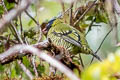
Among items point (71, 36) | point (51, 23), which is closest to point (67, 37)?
point (71, 36)

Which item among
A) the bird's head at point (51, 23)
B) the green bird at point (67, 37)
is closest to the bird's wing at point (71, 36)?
the green bird at point (67, 37)

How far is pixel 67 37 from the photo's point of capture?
3.61 meters

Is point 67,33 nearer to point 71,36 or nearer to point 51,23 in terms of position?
point 71,36

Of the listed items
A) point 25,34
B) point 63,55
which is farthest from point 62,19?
point 63,55

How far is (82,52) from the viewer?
3.37 meters

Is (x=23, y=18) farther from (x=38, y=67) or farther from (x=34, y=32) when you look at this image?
(x=38, y=67)

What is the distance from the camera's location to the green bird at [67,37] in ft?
11.1

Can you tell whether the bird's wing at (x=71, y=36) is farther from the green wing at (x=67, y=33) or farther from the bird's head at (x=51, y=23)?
the bird's head at (x=51, y=23)

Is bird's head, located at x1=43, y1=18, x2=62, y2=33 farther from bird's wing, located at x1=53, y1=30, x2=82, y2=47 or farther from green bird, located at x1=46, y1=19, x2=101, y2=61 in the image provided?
bird's wing, located at x1=53, y1=30, x2=82, y2=47

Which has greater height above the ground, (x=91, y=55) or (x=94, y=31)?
(x=94, y=31)

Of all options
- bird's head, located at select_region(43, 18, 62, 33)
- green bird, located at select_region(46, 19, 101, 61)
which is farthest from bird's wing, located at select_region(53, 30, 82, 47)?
bird's head, located at select_region(43, 18, 62, 33)

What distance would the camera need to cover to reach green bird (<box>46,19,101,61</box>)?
3.37 metres

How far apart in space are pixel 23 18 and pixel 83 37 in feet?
3.55

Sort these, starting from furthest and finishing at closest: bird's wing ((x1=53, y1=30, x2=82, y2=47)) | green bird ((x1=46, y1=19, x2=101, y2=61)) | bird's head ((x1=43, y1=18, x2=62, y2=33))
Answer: bird's head ((x1=43, y1=18, x2=62, y2=33))
bird's wing ((x1=53, y1=30, x2=82, y2=47))
green bird ((x1=46, y1=19, x2=101, y2=61))
